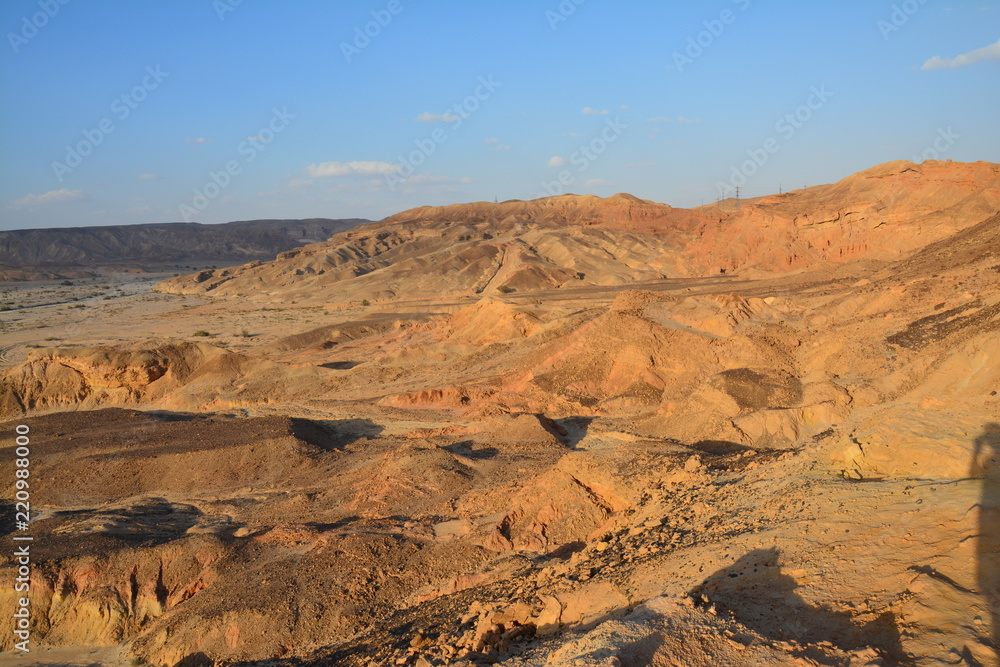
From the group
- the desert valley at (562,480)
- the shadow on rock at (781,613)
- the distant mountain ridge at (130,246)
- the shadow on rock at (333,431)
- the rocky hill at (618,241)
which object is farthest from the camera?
the distant mountain ridge at (130,246)

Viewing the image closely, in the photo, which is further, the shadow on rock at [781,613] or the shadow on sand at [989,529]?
the shadow on rock at [781,613]

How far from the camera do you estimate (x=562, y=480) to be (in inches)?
464

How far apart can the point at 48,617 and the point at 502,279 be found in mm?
48334

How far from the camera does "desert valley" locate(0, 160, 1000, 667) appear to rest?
612 cm

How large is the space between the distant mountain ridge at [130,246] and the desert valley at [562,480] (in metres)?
91.9

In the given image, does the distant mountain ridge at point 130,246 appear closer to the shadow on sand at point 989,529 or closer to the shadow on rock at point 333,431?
the shadow on rock at point 333,431

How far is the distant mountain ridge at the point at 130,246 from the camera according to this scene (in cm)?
11113

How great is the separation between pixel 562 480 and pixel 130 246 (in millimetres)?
140452

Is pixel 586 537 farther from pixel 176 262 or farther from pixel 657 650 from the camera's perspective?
pixel 176 262

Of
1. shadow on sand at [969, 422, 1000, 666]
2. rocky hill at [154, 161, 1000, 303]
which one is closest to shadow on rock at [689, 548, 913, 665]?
shadow on sand at [969, 422, 1000, 666]

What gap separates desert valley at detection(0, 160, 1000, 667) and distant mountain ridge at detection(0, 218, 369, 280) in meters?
91.9

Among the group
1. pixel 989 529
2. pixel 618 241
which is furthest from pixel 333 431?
pixel 618 241

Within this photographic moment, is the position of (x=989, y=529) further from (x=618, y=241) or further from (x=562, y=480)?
(x=618, y=241)

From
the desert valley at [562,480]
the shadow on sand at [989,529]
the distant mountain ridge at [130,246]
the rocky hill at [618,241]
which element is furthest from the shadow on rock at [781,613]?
the distant mountain ridge at [130,246]
